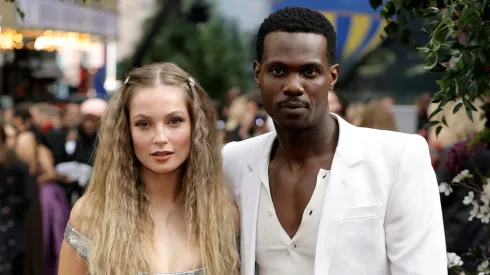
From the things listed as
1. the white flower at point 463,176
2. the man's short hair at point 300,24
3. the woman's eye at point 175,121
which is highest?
the man's short hair at point 300,24

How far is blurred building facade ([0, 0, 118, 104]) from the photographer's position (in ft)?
41.4

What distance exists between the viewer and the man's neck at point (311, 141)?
3.62 m

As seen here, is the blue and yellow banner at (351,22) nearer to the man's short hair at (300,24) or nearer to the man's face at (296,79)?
the man's short hair at (300,24)

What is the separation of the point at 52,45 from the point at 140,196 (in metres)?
17.0

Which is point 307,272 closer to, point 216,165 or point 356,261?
point 356,261

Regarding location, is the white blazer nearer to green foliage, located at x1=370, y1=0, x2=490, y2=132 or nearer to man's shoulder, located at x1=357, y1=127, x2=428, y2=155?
man's shoulder, located at x1=357, y1=127, x2=428, y2=155

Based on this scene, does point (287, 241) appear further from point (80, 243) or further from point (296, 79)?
point (80, 243)

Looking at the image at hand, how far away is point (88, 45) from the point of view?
836 inches

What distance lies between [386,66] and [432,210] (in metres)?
19.8

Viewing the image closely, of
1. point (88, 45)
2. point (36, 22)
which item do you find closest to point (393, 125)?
point (36, 22)

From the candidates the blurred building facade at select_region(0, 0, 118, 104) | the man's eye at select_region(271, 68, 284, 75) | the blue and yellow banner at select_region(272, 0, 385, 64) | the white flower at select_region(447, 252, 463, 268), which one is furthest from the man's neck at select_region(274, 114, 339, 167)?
the blue and yellow banner at select_region(272, 0, 385, 64)

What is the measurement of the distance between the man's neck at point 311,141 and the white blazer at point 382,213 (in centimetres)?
8

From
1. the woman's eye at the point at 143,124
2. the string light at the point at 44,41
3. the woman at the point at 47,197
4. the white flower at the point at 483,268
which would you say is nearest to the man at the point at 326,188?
the woman's eye at the point at 143,124

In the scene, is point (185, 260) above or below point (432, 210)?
below
